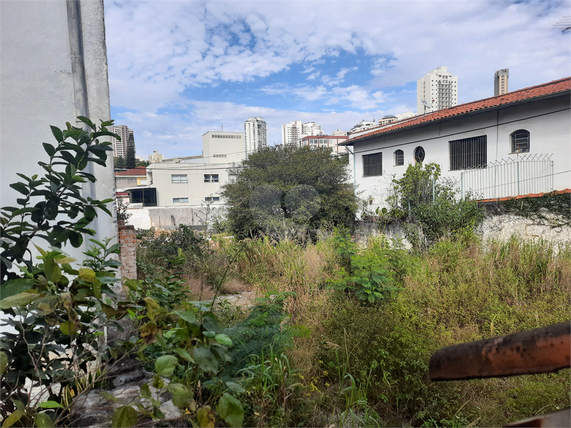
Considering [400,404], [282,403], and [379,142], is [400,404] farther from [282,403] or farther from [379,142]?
[379,142]

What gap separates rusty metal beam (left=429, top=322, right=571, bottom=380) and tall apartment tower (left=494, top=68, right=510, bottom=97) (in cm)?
1928

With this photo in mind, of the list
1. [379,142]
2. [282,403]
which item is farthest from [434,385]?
[379,142]

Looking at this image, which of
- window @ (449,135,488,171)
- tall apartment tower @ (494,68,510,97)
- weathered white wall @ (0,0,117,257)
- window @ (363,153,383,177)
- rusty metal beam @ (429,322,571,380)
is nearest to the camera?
rusty metal beam @ (429,322,571,380)

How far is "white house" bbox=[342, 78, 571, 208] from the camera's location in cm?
1042

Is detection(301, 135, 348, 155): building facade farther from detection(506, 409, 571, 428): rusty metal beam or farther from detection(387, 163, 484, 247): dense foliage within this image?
detection(506, 409, 571, 428): rusty metal beam

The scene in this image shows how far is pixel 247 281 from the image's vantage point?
21.2ft

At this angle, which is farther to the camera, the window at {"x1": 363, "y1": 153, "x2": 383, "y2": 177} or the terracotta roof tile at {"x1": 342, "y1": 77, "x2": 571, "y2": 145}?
the window at {"x1": 363, "y1": 153, "x2": 383, "y2": 177}

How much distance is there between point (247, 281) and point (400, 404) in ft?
13.7

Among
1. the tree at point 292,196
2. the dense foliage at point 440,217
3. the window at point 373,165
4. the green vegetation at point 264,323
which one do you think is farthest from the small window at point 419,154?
the green vegetation at point 264,323

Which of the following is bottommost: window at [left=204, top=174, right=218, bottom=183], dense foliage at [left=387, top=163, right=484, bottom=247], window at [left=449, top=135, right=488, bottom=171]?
dense foliage at [left=387, top=163, right=484, bottom=247]

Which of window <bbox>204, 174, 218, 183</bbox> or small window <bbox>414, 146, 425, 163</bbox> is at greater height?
window <bbox>204, 174, 218, 183</bbox>

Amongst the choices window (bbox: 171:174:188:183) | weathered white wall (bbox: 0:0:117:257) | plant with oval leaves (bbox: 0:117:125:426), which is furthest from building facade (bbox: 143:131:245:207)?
plant with oval leaves (bbox: 0:117:125:426)

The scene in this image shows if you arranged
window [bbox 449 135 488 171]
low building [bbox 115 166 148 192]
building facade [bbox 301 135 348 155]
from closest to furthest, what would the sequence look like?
window [bbox 449 135 488 171] → building facade [bbox 301 135 348 155] → low building [bbox 115 166 148 192]

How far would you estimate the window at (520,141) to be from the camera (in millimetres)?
11285
